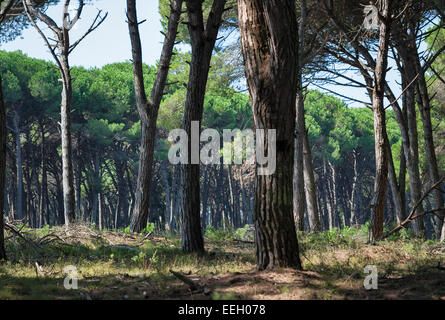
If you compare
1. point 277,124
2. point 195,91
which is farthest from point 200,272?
point 195,91

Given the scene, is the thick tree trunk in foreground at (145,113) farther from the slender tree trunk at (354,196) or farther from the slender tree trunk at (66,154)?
the slender tree trunk at (354,196)

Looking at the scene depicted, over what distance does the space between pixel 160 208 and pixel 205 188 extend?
3.39m

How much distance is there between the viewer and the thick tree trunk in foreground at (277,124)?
Result: 15.3 feet

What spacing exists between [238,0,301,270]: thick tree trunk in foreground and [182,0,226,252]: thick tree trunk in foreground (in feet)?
8.69

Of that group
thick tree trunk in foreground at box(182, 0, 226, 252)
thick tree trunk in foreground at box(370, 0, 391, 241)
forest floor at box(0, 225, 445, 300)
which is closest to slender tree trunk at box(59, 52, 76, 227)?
forest floor at box(0, 225, 445, 300)

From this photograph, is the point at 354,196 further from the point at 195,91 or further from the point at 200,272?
the point at 200,272

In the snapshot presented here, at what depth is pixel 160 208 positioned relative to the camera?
100ft

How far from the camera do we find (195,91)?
731 centimetres

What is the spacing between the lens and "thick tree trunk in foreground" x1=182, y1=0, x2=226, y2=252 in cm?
732

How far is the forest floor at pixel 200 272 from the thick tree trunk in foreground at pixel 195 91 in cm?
58

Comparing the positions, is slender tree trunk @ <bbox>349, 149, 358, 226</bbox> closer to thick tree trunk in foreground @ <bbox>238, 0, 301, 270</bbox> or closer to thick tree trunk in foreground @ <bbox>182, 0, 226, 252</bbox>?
thick tree trunk in foreground @ <bbox>182, 0, 226, 252</bbox>

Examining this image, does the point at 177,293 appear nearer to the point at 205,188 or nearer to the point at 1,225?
the point at 1,225

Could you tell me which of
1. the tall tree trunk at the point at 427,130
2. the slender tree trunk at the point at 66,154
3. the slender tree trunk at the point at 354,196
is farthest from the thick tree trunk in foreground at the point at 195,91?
the slender tree trunk at the point at 354,196

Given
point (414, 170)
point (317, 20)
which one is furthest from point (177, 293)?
point (317, 20)
